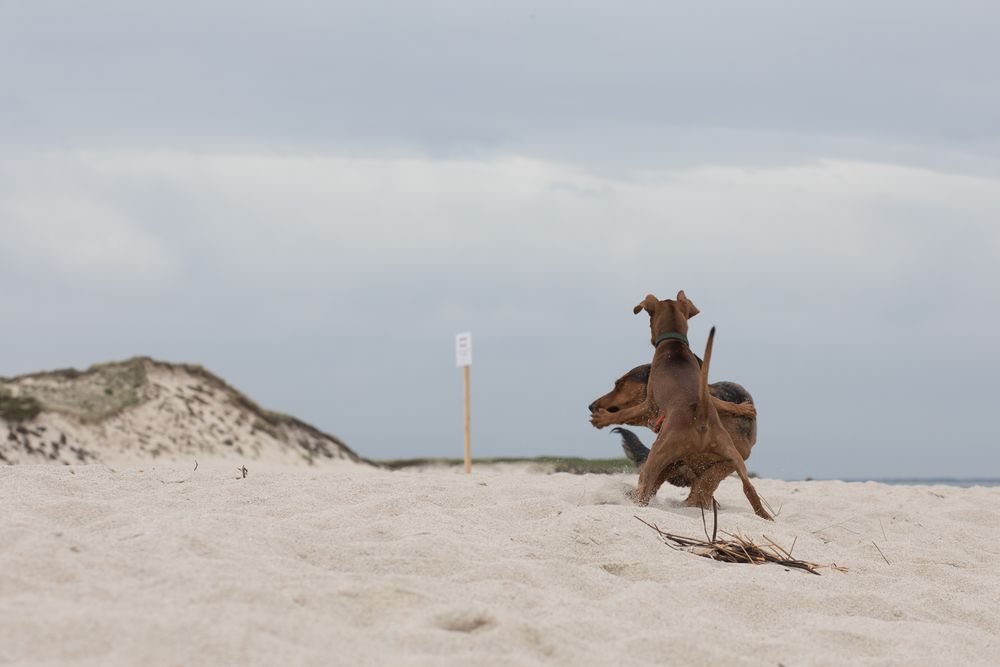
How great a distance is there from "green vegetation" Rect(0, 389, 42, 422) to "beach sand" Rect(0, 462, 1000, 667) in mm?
7761

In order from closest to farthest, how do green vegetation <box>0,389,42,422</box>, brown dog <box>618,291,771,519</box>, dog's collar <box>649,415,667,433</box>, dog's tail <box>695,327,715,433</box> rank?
dog's tail <box>695,327,715,433</box> → brown dog <box>618,291,771,519</box> → dog's collar <box>649,415,667,433</box> → green vegetation <box>0,389,42,422</box>

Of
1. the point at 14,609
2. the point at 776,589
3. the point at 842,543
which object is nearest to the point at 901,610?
the point at 776,589

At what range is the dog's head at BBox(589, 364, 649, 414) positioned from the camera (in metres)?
5.66

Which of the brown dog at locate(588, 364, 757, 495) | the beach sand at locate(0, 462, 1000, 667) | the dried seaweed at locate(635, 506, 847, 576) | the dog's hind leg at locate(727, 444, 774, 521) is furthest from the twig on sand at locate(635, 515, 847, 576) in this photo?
the brown dog at locate(588, 364, 757, 495)

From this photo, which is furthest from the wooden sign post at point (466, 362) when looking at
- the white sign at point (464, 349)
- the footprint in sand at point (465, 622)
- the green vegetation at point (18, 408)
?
the footprint in sand at point (465, 622)

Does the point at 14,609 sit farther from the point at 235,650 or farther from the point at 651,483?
the point at 651,483

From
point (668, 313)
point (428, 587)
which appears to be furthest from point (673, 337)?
point (428, 587)

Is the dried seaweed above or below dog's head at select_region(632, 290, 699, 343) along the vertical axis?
below

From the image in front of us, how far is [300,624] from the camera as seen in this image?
2570mm

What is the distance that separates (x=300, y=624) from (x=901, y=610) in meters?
2.28

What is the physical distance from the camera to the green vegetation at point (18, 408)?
11953 mm

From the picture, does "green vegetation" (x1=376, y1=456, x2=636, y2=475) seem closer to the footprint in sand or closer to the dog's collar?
the dog's collar

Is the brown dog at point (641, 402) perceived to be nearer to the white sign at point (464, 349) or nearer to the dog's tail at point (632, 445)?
the dog's tail at point (632, 445)

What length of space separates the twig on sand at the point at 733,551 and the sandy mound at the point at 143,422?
387 inches
